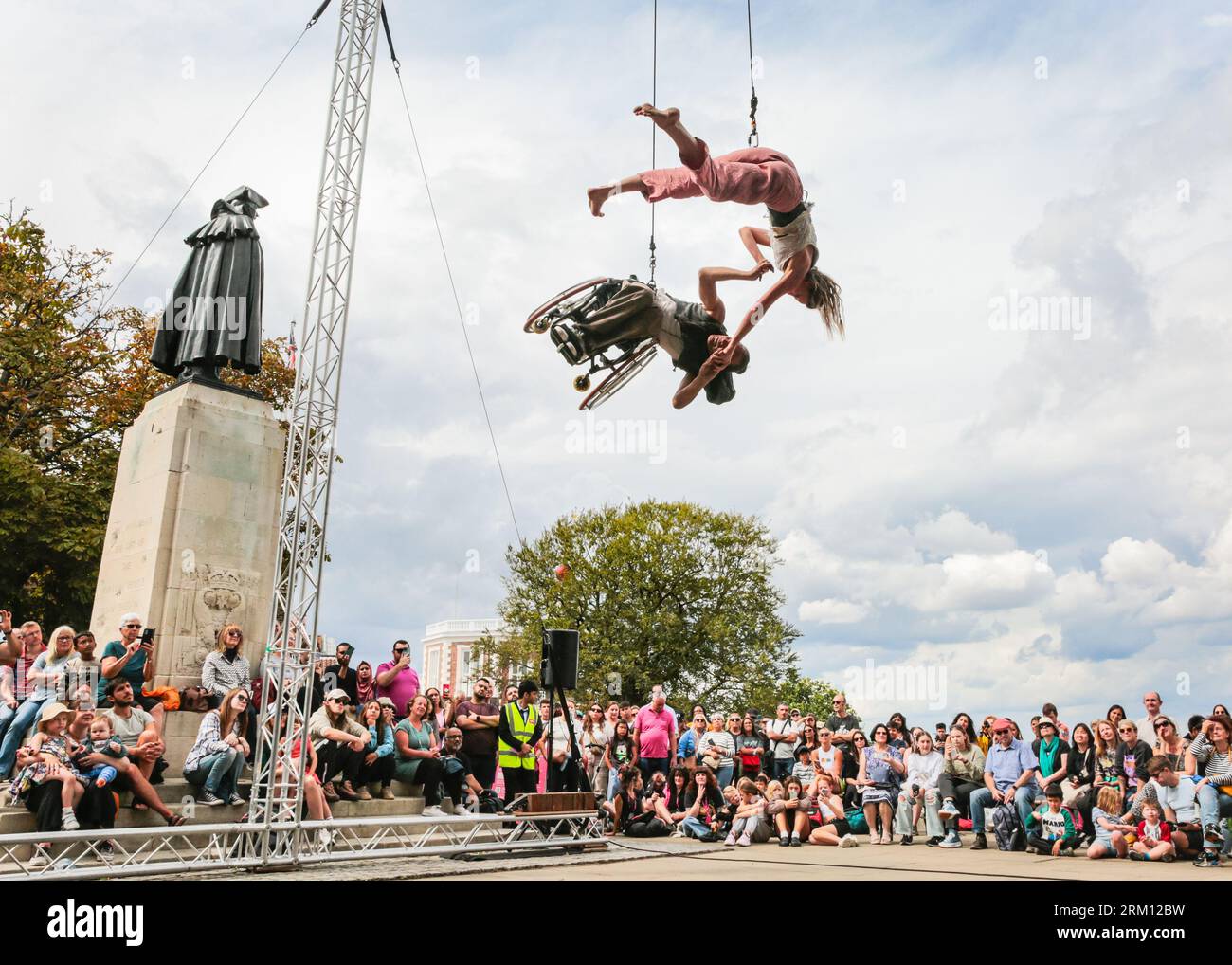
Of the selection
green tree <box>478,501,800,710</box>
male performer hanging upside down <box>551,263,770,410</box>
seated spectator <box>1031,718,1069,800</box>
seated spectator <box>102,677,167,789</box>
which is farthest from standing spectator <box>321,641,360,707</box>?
green tree <box>478,501,800,710</box>

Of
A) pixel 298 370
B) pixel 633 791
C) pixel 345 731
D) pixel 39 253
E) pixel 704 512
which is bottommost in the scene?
pixel 633 791

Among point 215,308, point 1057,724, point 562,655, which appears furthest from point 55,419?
point 1057,724

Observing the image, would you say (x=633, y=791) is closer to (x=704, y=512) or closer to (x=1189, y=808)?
(x=1189, y=808)

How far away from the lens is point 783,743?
12.7 metres

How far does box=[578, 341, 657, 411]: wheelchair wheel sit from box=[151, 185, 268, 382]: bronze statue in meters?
5.04

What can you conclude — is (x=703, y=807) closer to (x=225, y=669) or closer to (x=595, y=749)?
(x=595, y=749)

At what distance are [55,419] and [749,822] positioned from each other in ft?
46.7

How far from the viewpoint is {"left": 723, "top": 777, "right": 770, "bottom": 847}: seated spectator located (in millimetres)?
10516

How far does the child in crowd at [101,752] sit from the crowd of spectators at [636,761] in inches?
0.5

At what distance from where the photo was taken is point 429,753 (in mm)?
9625

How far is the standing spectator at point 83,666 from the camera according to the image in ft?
27.0

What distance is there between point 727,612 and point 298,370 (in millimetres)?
21979
